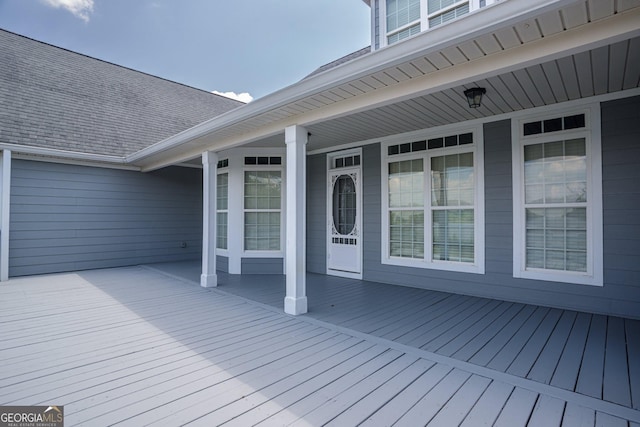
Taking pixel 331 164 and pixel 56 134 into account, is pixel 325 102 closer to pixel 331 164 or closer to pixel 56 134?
pixel 331 164

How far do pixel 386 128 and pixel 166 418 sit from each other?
4323 mm

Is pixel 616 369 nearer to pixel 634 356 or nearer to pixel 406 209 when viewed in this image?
pixel 634 356

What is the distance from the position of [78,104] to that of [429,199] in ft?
26.5

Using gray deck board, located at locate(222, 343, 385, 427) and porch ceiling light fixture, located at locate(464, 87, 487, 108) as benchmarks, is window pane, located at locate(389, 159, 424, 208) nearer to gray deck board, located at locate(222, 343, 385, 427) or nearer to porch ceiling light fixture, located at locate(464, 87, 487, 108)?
porch ceiling light fixture, located at locate(464, 87, 487, 108)

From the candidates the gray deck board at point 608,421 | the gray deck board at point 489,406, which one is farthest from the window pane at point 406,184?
the gray deck board at point 608,421

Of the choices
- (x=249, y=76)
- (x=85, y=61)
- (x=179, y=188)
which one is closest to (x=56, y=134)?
(x=179, y=188)

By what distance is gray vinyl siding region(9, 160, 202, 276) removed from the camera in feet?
20.3

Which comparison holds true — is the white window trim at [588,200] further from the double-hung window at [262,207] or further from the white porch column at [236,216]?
the white porch column at [236,216]

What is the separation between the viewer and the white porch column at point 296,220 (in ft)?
12.6

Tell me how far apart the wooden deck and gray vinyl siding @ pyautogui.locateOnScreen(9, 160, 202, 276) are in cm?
254

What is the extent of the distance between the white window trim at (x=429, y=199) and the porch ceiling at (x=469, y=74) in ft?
0.83

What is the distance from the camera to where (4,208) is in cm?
581

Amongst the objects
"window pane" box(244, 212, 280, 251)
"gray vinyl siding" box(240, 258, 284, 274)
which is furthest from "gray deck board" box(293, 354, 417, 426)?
"window pane" box(244, 212, 280, 251)

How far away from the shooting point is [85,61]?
8.93 metres
